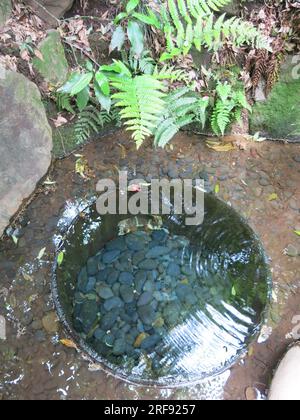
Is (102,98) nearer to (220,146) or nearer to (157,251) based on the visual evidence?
(220,146)

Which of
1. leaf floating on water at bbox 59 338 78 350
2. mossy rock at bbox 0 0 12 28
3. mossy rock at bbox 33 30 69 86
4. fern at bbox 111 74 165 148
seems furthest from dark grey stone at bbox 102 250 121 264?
mossy rock at bbox 0 0 12 28

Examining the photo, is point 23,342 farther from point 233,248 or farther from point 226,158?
point 226,158

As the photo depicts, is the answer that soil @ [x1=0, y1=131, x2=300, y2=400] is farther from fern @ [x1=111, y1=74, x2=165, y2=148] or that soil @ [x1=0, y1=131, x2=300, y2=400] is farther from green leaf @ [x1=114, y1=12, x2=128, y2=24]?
green leaf @ [x1=114, y1=12, x2=128, y2=24]

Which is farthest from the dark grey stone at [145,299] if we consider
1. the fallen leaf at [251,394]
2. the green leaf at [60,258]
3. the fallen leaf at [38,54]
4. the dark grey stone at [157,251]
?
the fallen leaf at [38,54]

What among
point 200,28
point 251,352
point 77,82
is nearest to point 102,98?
point 77,82

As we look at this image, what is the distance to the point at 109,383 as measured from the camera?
104 inches

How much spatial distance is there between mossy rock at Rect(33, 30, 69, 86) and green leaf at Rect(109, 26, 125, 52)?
52cm

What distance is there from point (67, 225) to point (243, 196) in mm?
1636

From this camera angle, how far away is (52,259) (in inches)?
125

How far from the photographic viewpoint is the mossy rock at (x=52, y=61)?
3.58 m

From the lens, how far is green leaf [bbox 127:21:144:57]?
11.1ft

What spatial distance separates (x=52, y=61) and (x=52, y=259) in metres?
1.88

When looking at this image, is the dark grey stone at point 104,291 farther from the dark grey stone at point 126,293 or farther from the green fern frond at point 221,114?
the green fern frond at point 221,114

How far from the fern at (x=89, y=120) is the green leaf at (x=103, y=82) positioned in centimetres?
48
